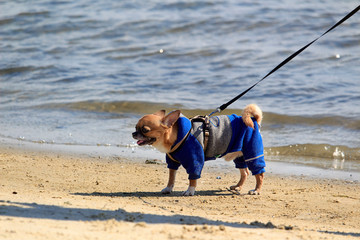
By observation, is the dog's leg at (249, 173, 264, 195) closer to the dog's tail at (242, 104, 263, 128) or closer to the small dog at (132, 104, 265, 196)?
the small dog at (132, 104, 265, 196)

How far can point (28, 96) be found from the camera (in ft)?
39.5

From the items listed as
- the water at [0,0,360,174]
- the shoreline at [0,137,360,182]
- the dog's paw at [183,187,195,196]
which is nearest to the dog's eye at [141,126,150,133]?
the dog's paw at [183,187,195,196]

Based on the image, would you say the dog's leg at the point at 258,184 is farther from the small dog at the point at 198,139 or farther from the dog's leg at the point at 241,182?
the dog's leg at the point at 241,182

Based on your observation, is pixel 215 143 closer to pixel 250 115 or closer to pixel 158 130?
pixel 250 115

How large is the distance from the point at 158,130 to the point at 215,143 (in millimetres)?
673

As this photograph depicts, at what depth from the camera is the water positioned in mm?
9492

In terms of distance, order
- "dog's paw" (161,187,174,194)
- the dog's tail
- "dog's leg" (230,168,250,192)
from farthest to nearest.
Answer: "dog's leg" (230,168,250,192), "dog's paw" (161,187,174,194), the dog's tail

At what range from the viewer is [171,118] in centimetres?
564

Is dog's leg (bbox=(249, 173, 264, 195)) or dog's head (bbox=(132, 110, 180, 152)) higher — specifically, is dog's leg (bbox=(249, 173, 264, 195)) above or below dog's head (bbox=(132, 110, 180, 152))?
below

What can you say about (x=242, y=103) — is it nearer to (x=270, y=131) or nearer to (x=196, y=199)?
(x=270, y=131)

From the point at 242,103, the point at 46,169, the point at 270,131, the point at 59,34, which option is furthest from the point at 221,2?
the point at 46,169

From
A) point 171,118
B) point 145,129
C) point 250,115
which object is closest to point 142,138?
point 145,129

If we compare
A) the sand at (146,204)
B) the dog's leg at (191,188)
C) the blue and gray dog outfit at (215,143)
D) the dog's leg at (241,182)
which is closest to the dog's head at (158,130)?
the blue and gray dog outfit at (215,143)

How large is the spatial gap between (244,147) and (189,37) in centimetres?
1121
